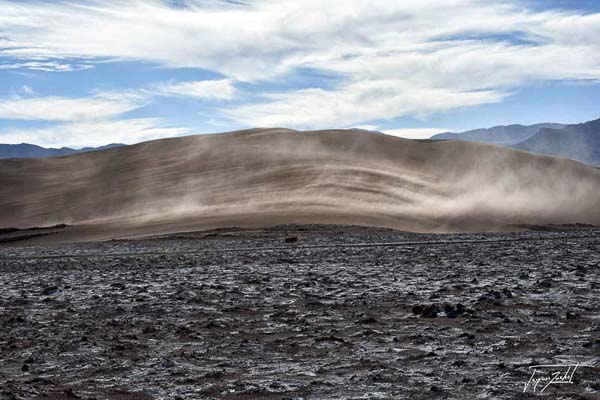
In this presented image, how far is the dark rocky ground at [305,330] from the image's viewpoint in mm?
9844

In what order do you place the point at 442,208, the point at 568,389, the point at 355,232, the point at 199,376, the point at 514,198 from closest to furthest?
the point at 568,389
the point at 199,376
the point at 355,232
the point at 442,208
the point at 514,198

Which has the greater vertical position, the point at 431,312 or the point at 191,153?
the point at 191,153

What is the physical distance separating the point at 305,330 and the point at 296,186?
219ft

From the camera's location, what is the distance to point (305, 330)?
13.7 metres

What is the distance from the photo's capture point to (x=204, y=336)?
13.5m

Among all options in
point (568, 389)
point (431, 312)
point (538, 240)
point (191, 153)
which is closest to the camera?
point (568, 389)

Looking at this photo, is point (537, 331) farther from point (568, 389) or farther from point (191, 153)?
point (191, 153)

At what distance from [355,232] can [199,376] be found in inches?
1570

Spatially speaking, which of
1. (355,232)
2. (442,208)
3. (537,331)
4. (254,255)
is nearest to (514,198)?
(442,208)
